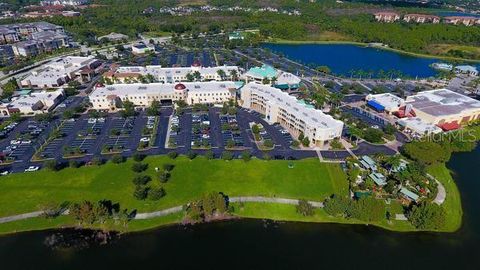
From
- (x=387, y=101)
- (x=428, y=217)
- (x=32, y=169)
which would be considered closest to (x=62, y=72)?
(x=32, y=169)

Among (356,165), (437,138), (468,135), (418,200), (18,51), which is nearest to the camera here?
(418,200)

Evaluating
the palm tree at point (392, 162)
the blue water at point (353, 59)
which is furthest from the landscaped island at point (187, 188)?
the blue water at point (353, 59)

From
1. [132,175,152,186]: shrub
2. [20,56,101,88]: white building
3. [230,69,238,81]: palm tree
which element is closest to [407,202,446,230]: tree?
[132,175,152,186]: shrub

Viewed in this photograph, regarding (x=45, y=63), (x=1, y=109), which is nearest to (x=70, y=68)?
(x=45, y=63)

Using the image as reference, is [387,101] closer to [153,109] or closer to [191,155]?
[191,155]

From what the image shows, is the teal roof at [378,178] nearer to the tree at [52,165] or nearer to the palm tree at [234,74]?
the tree at [52,165]

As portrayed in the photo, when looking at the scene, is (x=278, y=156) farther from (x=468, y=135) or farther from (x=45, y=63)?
(x=45, y=63)
